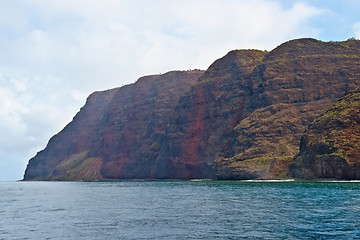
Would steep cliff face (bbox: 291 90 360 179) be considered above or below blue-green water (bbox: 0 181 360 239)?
above

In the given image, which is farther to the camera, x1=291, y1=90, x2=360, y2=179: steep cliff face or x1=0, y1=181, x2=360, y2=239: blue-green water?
x1=291, y1=90, x2=360, y2=179: steep cliff face

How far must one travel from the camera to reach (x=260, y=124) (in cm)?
19350

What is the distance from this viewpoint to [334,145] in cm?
13838

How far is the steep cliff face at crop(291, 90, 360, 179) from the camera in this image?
132625mm

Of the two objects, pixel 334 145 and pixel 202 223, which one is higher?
pixel 334 145

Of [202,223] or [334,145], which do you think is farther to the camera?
[334,145]

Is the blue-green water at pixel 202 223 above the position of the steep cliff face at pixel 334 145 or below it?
below

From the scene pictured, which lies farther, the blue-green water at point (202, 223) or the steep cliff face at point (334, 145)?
the steep cliff face at point (334, 145)

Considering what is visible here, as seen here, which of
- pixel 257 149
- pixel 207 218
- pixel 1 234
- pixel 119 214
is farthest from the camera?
pixel 257 149

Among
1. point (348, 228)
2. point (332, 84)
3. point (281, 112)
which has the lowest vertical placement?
point (348, 228)

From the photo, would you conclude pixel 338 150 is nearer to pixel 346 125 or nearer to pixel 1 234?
pixel 346 125

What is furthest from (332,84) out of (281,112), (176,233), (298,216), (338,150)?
(176,233)

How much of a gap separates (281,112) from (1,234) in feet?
546

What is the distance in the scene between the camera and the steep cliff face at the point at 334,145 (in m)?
133
